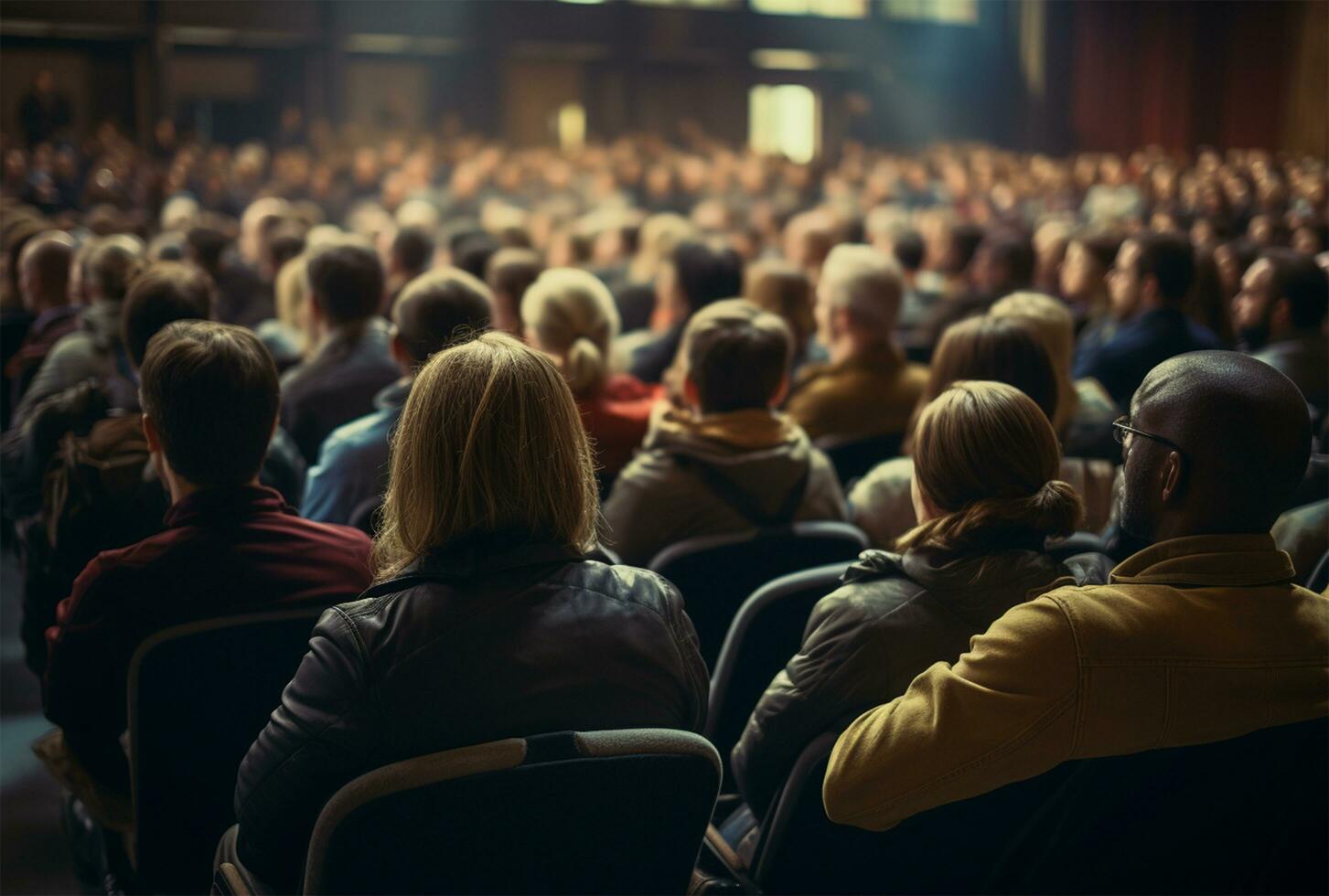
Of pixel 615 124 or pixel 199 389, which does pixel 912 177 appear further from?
pixel 199 389

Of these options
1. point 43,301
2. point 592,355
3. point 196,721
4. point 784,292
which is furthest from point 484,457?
point 43,301

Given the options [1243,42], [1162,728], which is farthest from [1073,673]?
[1243,42]

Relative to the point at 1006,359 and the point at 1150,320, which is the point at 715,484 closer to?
the point at 1006,359

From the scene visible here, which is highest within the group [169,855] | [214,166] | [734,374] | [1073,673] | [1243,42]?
[1243,42]

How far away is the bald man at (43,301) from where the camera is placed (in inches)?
180

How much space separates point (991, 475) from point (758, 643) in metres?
0.66

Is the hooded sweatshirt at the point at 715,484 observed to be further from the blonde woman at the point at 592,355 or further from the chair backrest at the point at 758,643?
the blonde woman at the point at 592,355

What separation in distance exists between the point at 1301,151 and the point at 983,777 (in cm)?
2082

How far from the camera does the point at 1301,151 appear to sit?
773 inches

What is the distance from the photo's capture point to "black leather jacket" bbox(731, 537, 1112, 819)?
1.88m

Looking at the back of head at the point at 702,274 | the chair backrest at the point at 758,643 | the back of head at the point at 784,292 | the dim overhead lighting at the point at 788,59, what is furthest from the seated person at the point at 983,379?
the dim overhead lighting at the point at 788,59

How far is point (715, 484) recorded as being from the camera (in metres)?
2.78

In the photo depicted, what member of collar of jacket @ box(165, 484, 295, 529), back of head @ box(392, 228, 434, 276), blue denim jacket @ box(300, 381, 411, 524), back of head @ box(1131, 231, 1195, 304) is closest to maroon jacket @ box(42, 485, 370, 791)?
collar of jacket @ box(165, 484, 295, 529)

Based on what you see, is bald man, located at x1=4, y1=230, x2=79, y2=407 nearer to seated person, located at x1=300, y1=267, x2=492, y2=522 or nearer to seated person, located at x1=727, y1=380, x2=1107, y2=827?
seated person, located at x1=300, y1=267, x2=492, y2=522
